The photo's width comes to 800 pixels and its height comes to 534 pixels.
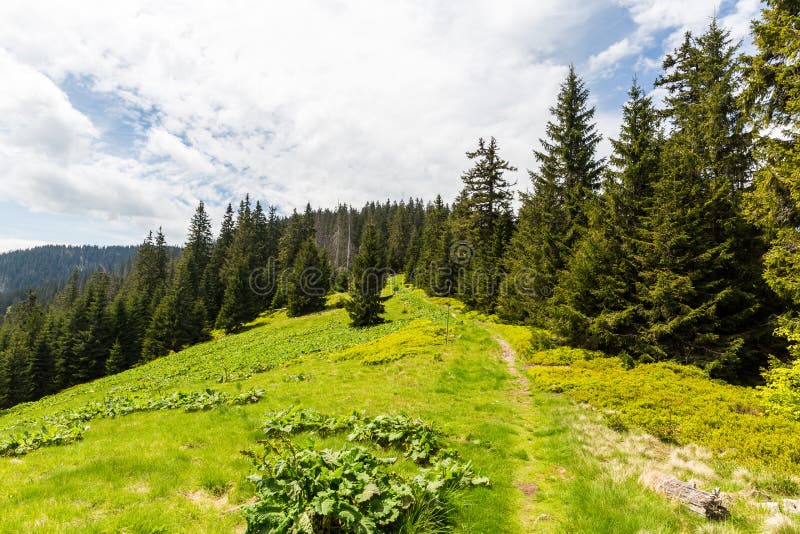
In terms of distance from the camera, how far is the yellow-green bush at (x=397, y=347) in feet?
68.7

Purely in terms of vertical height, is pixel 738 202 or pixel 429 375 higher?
pixel 738 202

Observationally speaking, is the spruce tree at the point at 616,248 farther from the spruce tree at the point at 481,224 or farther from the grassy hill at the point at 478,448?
the spruce tree at the point at 481,224

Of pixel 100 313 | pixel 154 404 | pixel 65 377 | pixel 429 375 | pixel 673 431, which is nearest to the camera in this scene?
pixel 673 431

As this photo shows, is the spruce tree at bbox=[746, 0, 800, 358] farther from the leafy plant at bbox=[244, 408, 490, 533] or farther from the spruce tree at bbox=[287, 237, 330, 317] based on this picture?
the spruce tree at bbox=[287, 237, 330, 317]

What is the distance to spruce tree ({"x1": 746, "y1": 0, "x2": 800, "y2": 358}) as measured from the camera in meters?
11.9

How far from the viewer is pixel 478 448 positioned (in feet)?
29.4

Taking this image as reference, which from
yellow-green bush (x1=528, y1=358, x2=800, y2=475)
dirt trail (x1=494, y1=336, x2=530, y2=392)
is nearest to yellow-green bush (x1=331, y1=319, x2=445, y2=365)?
dirt trail (x1=494, y1=336, x2=530, y2=392)

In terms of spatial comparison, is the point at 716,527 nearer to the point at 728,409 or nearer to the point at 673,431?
the point at 673,431

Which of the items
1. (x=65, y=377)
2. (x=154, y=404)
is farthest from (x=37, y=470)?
(x=65, y=377)

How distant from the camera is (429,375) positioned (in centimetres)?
1714

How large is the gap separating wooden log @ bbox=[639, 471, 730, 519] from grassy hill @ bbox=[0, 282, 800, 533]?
20cm

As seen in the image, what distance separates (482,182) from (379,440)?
135 feet

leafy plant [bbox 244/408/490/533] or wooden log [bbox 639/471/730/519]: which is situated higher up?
leafy plant [bbox 244/408/490/533]

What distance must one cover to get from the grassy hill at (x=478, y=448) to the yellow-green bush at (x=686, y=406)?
0.06 meters
